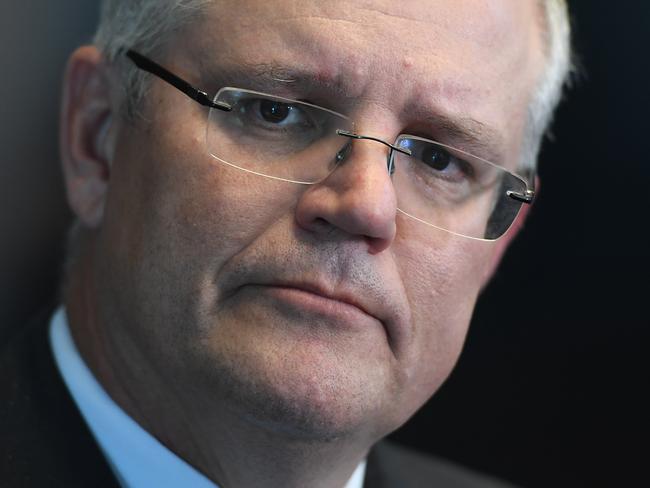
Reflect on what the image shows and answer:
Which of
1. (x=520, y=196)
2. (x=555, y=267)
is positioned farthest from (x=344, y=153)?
(x=555, y=267)

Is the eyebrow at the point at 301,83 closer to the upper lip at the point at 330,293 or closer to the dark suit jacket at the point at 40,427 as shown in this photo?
the upper lip at the point at 330,293

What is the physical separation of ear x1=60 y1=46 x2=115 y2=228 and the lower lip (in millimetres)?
575

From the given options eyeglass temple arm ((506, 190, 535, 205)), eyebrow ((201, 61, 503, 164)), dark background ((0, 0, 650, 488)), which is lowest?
dark background ((0, 0, 650, 488))

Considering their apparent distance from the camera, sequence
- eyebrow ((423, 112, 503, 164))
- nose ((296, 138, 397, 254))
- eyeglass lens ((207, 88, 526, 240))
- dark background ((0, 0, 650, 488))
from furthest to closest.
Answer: dark background ((0, 0, 650, 488)) < eyebrow ((423, 112, 503, 164)) < eyeglass lens ((207, 88, 526, 240)) < nose ((296, 138, 397, 254))

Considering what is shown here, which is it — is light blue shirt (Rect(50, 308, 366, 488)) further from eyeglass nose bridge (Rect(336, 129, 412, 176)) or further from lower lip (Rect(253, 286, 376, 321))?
eyeglass nose bridge (Rect(336, 129, 412, 176))

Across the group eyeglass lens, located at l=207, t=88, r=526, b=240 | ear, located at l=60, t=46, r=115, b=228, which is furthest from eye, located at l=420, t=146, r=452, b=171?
ear, located at l=60, t=46, r=115, b=228

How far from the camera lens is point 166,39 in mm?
2016

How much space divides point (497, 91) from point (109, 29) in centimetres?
90

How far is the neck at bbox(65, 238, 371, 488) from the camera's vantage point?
1.91m

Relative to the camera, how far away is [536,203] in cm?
324

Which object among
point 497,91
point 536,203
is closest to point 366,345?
point 497,91

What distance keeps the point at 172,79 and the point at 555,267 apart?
1732mm

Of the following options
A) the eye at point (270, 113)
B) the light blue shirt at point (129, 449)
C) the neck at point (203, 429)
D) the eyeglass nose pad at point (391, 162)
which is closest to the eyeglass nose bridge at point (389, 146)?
the eyeglass nose pad at point (391, 162)

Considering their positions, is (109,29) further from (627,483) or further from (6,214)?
(627,483)
